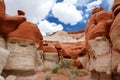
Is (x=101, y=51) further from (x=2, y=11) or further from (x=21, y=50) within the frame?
(x=2, y=11)

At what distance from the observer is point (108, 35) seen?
46.4ft

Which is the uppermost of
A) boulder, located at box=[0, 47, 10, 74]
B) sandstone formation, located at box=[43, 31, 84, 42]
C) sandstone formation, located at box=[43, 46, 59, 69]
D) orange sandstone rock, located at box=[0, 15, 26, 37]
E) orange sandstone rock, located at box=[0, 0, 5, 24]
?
sandstone formation, located at box=[43, 31, 84, 42]

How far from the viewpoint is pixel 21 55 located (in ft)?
43.1

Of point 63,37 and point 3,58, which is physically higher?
point 63,37

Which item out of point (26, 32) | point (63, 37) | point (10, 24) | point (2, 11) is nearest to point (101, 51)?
point (26, 32)

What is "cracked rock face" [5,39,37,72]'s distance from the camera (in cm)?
1280

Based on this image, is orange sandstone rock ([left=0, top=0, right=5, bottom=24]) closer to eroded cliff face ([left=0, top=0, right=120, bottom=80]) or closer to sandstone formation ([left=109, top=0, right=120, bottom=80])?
eroded cliff face ([left=0, top=0, right=120, bottom=80])

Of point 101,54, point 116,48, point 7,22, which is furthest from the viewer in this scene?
point 101,54

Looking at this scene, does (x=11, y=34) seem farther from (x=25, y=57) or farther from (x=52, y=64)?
(x=52, y=64)

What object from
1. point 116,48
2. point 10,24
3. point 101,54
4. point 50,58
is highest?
point 10,24

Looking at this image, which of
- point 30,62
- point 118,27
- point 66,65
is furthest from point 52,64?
point 118,27

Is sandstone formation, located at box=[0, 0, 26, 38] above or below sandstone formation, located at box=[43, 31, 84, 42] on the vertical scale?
below

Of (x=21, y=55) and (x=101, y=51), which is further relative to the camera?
(x=101, y=51)

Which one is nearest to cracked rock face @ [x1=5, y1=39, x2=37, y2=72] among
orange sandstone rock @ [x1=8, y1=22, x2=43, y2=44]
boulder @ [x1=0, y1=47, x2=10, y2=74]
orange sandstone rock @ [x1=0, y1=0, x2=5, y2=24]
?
orange sandstone rock @ [x1=8, y1=22, x2=43, y2=44]
